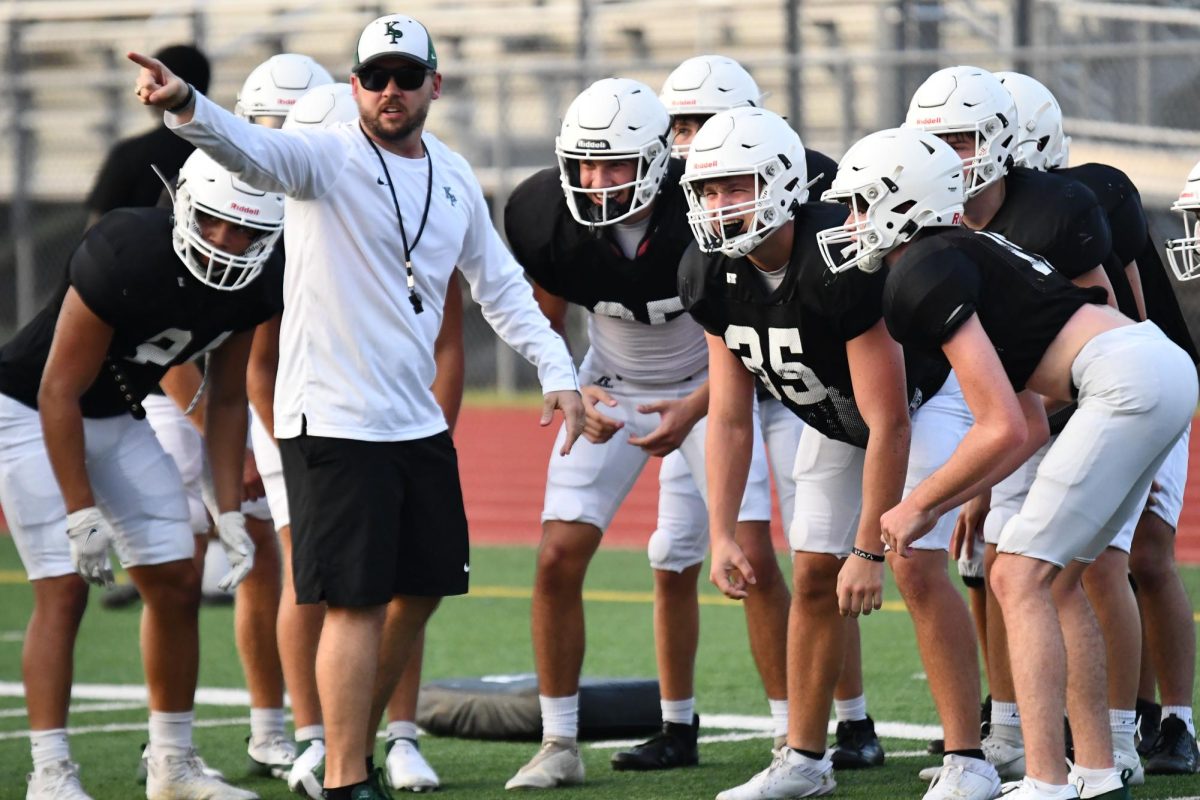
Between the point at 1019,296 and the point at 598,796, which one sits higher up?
the point at 1019,296

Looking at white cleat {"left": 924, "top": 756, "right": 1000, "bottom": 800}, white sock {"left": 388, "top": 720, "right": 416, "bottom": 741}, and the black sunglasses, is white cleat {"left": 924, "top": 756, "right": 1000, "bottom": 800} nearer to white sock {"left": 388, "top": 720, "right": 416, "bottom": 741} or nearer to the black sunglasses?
→ white sock {"left": 388, "top": 720, "right": 416, "bottom": 741}

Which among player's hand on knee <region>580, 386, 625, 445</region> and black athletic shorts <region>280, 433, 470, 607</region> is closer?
black athletic shorts <region>280, 433, 470, 607</region>

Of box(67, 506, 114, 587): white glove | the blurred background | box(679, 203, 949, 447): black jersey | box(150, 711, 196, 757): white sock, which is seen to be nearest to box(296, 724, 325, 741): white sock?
box(150, 711, 196, 757): white sock

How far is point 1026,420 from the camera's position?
4539mm

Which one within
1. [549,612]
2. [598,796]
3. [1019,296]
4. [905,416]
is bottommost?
[598,796]

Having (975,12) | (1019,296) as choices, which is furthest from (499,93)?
(1019,296)

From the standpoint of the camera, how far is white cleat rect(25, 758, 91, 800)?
511 centimetres

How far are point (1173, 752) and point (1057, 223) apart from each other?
1534 millimetres

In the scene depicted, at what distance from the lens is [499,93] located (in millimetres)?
16609

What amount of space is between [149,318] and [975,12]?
11.2m

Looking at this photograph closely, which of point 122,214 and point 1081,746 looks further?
point 122,214

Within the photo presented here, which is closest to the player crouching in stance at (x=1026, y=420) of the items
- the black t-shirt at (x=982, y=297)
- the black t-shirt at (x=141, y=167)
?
the black t-shirt at (x=982, y=297)

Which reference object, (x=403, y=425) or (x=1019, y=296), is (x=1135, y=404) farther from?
(x=403, y=425)

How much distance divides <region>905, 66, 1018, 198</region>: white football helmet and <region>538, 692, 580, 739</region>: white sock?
1906 millimetres
